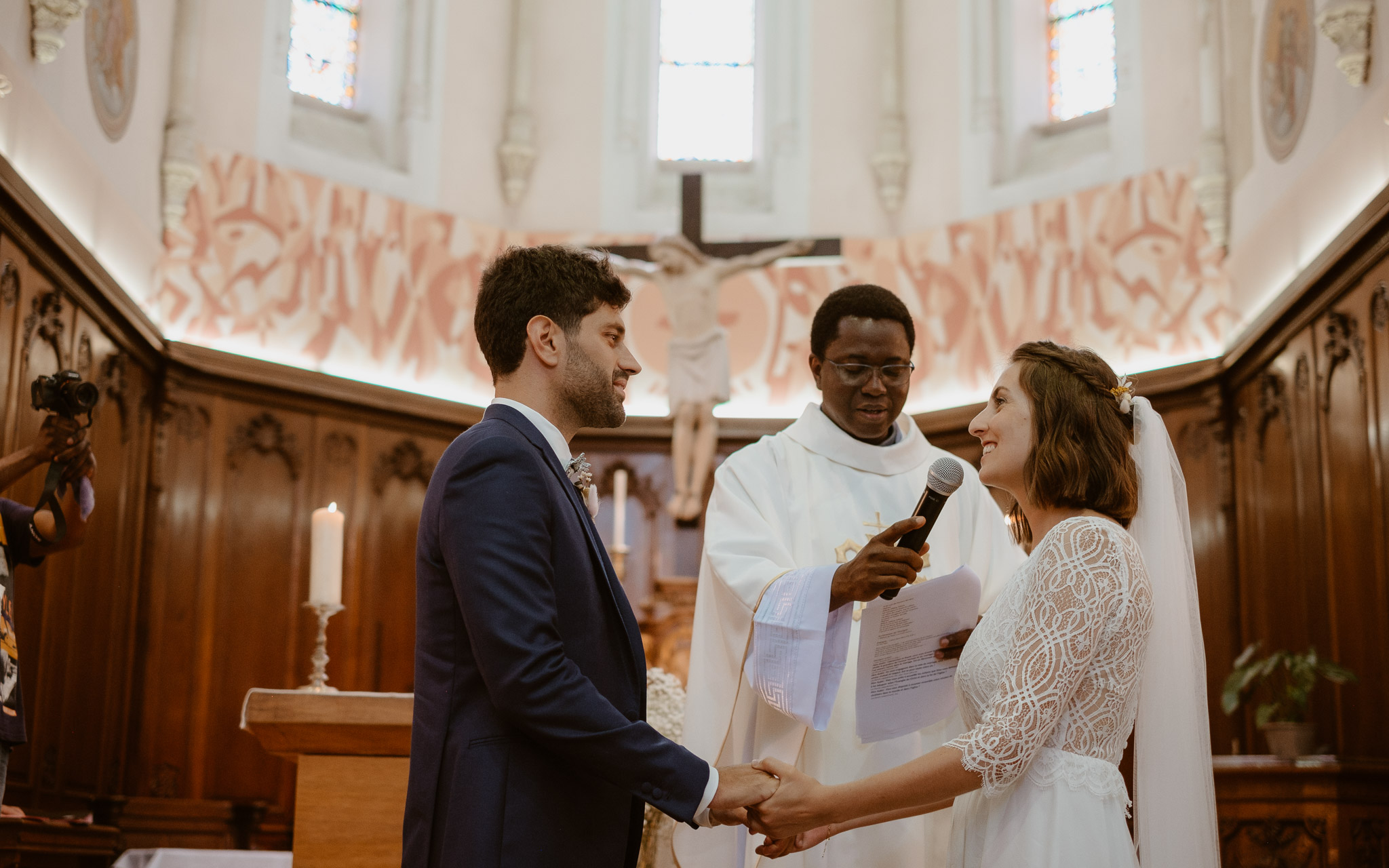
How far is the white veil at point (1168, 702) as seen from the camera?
2.52 metres

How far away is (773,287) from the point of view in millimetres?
10469

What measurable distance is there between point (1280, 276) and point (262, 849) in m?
6.95

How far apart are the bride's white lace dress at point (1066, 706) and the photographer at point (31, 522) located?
2.68 m

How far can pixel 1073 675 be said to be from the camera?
238 centimetres

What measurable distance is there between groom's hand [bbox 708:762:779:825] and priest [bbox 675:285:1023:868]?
467mm

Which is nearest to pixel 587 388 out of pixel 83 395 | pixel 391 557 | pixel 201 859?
pixel 83 395

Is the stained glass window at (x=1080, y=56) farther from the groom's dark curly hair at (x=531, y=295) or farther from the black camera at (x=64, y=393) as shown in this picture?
the groom's dark curly hair at (x=531, y=295)

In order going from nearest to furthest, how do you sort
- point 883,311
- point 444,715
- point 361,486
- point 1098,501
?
point 444,715, point 1098,501, point 883,311, point 361,486

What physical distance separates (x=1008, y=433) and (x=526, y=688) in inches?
43.6

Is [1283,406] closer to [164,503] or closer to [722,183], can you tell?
[722,183]

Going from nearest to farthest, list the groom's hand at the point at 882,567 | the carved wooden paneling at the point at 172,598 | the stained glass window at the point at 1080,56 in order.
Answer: the groom's hand at the point at 882,567, the carved wooden paneling at the point at 172,598, the stained glass window at the point at 1080,56

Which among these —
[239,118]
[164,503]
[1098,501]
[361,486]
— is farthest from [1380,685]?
[239,118]

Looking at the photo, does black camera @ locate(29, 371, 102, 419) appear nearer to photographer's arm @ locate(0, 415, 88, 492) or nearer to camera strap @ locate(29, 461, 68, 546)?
photographer's arm @ locate(0, 415, 88, 492)

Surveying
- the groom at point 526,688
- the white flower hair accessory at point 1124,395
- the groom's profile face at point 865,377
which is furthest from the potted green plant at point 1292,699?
the groom at point 526,688
